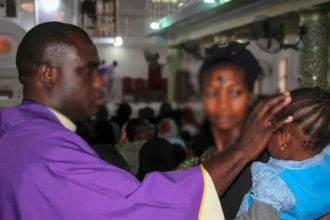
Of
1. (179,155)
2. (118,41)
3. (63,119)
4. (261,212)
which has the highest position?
(118,41)

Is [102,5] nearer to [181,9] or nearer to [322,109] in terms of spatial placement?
[181,9]

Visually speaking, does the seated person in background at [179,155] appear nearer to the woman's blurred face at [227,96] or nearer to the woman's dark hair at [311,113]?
the woman's dark hair at [311,113]

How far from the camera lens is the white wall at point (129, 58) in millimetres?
1527

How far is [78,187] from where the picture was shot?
102 centimetres

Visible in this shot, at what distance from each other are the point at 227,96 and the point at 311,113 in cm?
34

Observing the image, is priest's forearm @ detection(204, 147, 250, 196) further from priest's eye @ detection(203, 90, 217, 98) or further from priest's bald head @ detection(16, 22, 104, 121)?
priest's bald head @ detection(16, 22, 104, 121)


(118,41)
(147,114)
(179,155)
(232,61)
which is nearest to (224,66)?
(232,61)

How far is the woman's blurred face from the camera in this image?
3.22 feet

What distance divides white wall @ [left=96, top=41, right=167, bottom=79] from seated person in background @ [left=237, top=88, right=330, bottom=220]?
54 cm

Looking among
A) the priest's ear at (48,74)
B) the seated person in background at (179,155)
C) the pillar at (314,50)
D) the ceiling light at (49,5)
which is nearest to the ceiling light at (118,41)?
the ceiling light at (49,5)

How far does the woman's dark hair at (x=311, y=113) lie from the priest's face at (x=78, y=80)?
583mm

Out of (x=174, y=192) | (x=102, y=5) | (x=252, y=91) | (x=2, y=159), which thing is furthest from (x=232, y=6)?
(x=2, y=159)

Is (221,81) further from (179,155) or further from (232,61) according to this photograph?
(179,155)

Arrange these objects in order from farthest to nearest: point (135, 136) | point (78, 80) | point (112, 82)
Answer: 1. point (135, 136)
2. point (112, 82)
3. point (78, 80)
